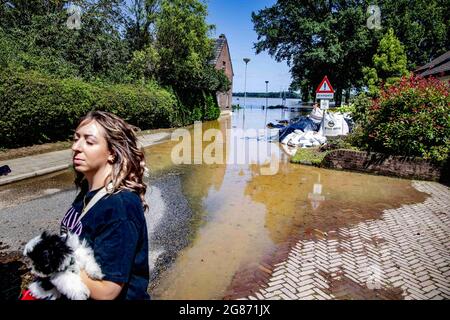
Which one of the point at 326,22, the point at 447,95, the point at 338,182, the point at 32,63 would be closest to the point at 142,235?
the point at 338,182

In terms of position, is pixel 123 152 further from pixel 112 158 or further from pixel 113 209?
pixel 113 209

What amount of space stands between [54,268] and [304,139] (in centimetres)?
1514

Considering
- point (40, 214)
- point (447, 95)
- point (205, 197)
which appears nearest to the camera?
point (40, 214)

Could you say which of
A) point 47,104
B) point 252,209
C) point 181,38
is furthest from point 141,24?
point 252,209

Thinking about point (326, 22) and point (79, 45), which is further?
point (326, 22)

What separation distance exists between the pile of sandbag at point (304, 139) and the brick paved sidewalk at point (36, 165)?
10.3 meters

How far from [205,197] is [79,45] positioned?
14808 millimetres

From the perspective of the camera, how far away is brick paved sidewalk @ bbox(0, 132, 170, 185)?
28.0 feet

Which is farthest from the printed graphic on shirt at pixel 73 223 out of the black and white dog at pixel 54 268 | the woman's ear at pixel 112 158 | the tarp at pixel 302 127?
the tarp at pixel 302 127

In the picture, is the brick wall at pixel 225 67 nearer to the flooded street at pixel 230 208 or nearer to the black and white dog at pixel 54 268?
the flooded street at pixel 230 208

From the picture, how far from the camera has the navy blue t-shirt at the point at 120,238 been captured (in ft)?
4.99

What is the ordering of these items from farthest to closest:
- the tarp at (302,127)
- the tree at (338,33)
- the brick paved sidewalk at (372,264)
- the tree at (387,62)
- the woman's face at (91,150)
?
1. the tree at (338,33)
2. the tree at (387,62)
3. the tarp at (302,127)
4. the brick paved sidewalk at (372,264)
5. the woman's face at (91,150)

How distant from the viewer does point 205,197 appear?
25.2ft

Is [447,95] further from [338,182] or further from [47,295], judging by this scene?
[47,295]
